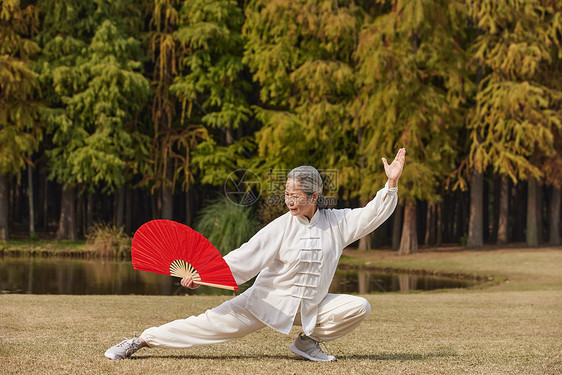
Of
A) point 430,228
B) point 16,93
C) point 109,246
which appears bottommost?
point 109,246

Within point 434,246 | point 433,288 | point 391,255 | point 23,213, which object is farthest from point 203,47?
point 23,213

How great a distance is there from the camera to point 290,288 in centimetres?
528

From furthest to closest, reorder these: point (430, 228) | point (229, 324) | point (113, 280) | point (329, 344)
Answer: point (430, 228)
point (113, 280)
point (329, 344)
point (229, 324)

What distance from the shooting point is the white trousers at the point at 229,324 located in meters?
5.24

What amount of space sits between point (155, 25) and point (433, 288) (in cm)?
1812

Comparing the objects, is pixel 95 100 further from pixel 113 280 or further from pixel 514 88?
pixel 514 88

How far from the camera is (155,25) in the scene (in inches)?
1152

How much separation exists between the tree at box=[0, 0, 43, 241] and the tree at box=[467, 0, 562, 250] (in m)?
15.7

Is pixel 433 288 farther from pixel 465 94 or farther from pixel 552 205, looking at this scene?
pixel 552 205

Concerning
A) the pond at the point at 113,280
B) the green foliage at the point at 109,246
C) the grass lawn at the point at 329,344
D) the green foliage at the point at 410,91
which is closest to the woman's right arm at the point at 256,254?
the grass lawn at the point at 329,344

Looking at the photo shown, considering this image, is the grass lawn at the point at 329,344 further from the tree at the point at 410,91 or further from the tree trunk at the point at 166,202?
the tree trunk at the point at 166,202

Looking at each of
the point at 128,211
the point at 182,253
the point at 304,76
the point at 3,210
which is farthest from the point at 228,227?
the point at 182,253

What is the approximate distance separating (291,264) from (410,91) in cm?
1922

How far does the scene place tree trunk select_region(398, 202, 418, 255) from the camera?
2484cm
